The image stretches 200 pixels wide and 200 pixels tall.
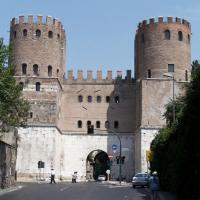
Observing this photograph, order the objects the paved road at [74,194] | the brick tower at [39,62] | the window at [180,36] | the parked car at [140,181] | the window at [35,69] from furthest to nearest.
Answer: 1. the window at [180,36]
2. the window at [35,69]
3. the brick tower at [39,62]
4. the parked car at [140,181]
5. the paved road at [74,194]

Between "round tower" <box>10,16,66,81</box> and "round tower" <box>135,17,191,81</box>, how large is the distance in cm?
914

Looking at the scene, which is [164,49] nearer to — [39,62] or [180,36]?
[180,36]

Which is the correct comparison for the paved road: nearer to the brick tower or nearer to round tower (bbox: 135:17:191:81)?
the brick tower

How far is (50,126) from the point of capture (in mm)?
53594

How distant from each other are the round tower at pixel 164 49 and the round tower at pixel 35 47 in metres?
9.14

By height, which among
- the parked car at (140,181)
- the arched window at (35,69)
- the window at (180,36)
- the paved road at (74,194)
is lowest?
the paved road at (74,194)

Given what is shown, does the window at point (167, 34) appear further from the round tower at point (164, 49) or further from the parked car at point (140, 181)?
the parked car at point (140, 181)

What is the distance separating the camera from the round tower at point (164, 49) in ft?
179

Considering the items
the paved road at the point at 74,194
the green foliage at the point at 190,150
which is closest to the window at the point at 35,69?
the paved road at the point at 74,194

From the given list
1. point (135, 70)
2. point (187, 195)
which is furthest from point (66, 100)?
point (187, 195)

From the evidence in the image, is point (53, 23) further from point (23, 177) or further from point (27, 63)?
point (23, 177)

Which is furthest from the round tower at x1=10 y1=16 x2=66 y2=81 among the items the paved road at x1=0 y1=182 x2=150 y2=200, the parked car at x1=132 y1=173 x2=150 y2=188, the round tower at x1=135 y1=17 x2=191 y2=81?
the paved road at x1=0 y1=182 x2=150 y2=200

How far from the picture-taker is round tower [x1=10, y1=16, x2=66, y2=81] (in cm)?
5516

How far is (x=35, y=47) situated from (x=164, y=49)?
1339cm
